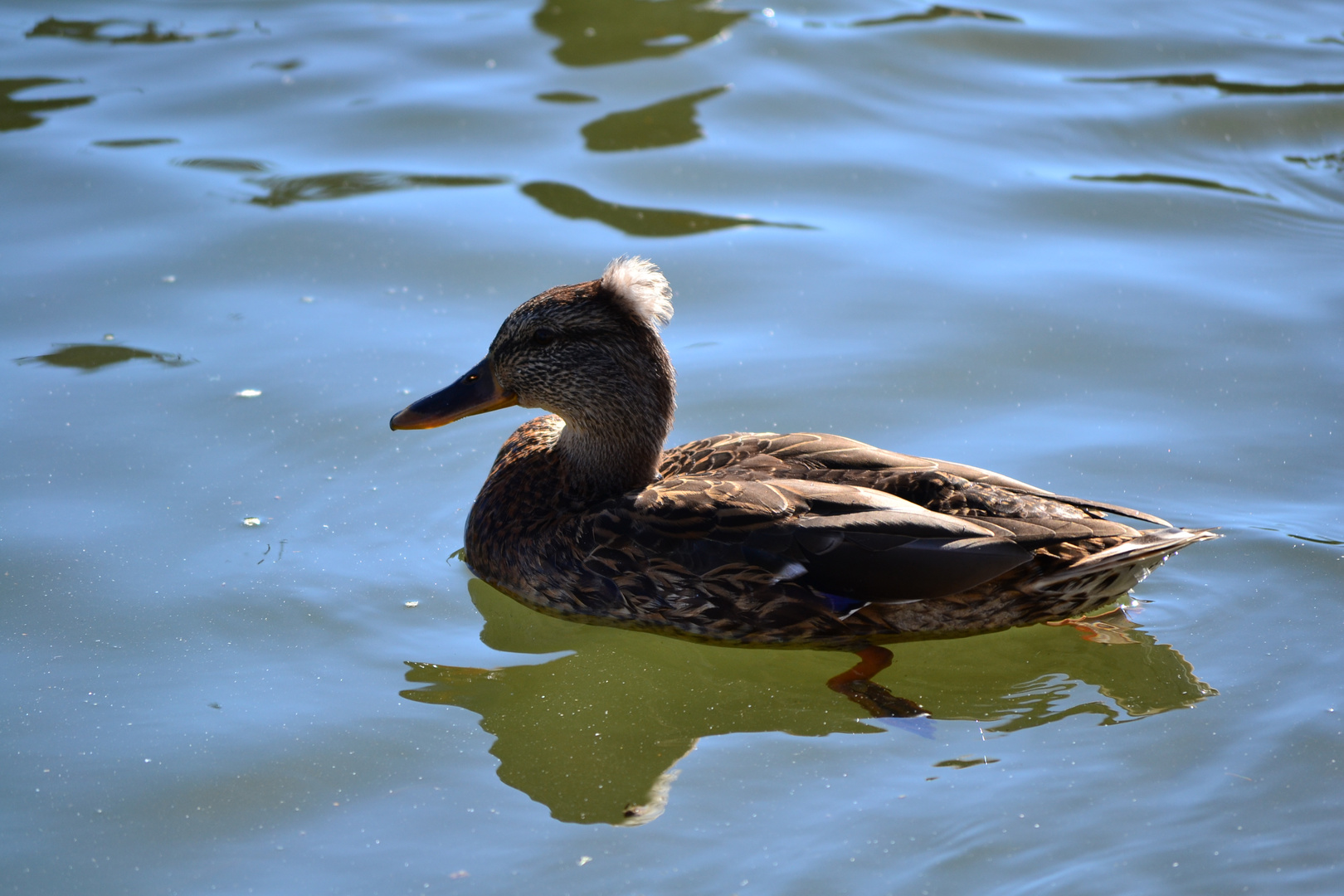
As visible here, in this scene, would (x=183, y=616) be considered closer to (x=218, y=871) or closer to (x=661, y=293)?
(x=218, y=871)

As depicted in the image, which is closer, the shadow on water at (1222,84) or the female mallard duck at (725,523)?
the female mallard duck at (725,523)

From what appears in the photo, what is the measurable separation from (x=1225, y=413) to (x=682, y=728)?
3.33 metres

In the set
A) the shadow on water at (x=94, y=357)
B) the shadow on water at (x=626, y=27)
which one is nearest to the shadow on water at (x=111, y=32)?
the shadow on water at (x=626, y=27)

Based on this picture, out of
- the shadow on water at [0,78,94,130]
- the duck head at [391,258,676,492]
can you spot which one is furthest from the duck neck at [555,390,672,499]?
the shadow on water at [0,78,94,130]

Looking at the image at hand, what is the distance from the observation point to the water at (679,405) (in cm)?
421

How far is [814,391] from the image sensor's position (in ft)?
21.7

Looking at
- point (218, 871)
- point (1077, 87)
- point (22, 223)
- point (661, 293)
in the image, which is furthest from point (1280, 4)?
point (218, 871)

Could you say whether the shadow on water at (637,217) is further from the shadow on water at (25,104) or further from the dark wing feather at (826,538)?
the shadow on water at (25,104)

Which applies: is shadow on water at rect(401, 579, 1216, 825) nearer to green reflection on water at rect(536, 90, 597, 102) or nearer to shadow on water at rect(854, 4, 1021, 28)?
green reflection on water at rect(536, 90, 597, 102)

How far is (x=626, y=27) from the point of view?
1063 centimetres

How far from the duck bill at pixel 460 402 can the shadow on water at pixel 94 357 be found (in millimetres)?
1961

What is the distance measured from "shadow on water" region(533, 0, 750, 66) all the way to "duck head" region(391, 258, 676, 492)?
17.4ft

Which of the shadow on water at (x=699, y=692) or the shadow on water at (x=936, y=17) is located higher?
the shadow on water at (x=936, y=17)

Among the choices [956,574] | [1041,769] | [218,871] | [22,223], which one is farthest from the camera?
[22,223]
